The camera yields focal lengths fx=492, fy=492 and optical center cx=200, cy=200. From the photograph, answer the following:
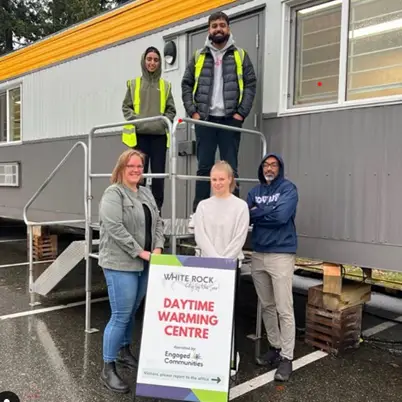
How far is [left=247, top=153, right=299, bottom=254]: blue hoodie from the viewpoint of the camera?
364cm

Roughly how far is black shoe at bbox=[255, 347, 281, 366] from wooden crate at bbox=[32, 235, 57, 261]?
546cm

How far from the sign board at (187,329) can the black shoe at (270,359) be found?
101 cm

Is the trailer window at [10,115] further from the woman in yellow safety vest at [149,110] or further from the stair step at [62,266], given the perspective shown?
the woman in yellow safety vest at [149,110]

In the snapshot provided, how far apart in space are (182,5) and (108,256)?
3268mm

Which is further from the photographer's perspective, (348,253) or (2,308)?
(2,308)

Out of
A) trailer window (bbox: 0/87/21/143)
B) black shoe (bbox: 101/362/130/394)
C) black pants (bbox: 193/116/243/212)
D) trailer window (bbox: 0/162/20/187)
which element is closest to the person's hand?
black shoe (bbox: 101/362/130/394)

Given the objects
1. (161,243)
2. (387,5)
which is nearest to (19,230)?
(161,243)

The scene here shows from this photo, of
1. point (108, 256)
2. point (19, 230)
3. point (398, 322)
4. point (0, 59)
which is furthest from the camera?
point (19, 230)

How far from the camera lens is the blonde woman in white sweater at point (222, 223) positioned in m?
3.37

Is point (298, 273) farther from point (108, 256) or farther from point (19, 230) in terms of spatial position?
point (19, 230)

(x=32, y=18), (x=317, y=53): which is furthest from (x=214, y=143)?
(x=32, y=18)

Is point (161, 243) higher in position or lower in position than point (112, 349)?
higher

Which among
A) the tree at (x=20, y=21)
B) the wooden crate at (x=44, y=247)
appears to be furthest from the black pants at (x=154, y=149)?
the tree at (x=20, y=21)

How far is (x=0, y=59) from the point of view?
9172mm
